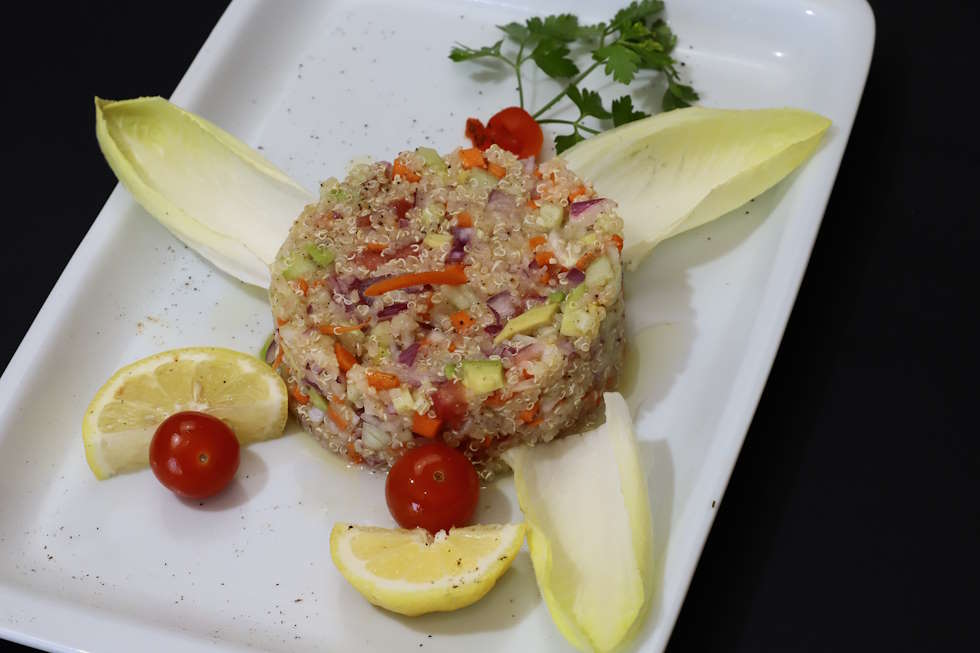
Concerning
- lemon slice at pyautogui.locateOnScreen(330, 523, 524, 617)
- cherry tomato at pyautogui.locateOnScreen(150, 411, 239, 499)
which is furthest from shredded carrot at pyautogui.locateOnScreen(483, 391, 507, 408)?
cherry tomato at pyautogui.locateOnScreen(150, 411, 239, 499)

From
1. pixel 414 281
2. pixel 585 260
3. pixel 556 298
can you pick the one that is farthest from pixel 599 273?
pixel 414 281

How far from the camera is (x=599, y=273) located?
4.23 meters

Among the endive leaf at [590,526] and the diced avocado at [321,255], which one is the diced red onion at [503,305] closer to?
the endive leaf at [590,526]

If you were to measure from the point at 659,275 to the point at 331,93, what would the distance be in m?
1.68

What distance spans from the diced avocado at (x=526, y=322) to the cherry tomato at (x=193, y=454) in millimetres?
956

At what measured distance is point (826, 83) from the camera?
513 cm

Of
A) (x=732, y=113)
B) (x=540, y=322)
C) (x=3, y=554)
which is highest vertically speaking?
(x=732, y=113)

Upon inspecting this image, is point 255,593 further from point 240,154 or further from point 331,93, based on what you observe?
point 331,93

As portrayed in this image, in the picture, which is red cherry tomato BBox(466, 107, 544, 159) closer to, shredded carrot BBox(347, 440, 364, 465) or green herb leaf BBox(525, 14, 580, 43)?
green herb leaf BBox(525, 14, 580, 43)

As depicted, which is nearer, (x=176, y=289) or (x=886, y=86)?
(x=176, y=289)

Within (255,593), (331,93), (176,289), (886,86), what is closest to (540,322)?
(255,593)

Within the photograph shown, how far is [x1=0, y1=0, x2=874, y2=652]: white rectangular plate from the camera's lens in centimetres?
399

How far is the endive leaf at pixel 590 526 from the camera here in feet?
12.2

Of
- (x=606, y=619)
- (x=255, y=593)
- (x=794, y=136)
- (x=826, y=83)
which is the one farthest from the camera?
(x=826, y=83)
